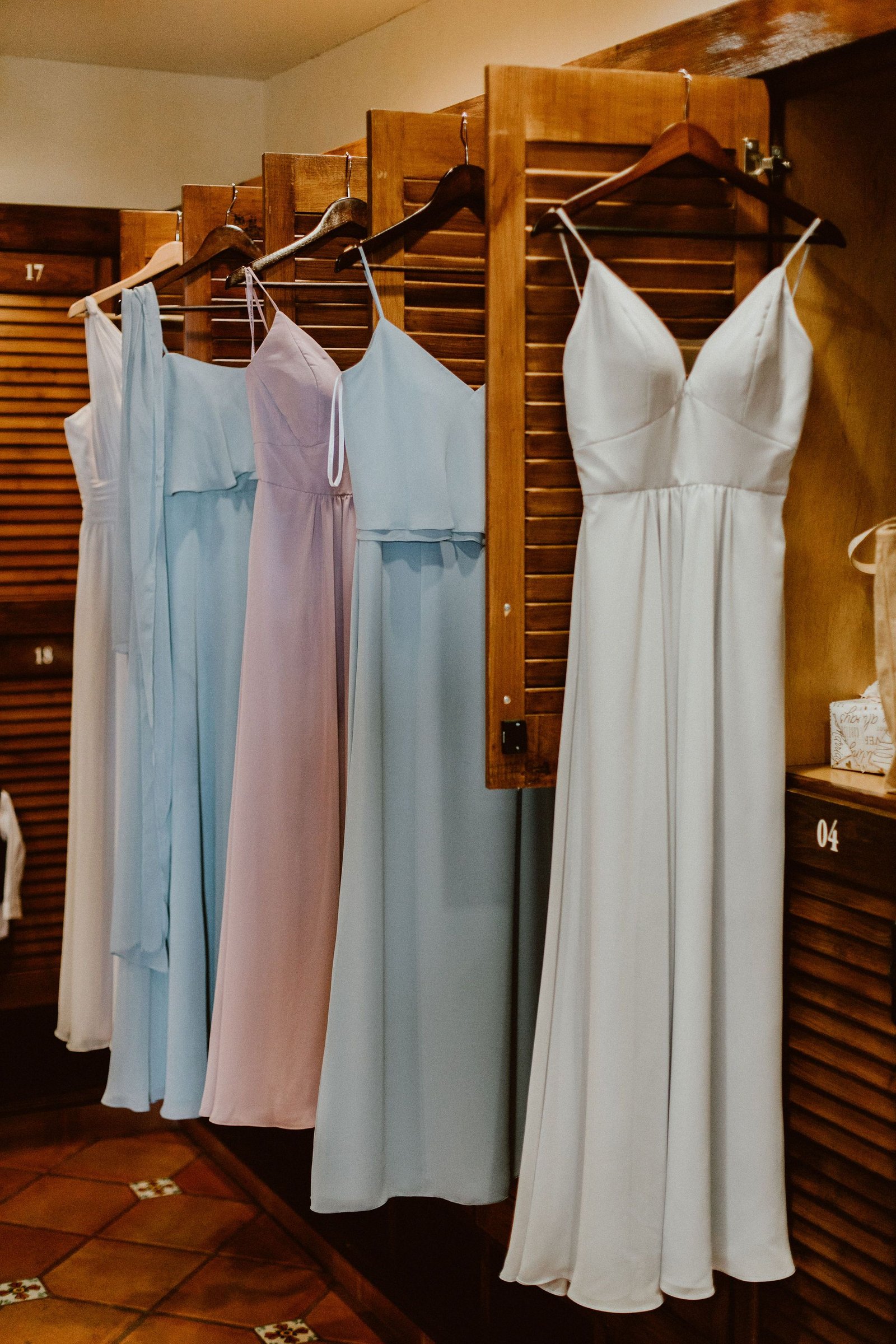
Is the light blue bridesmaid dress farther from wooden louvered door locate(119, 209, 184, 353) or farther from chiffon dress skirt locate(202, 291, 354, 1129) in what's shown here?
wooden louvered door locate(119, 209, 184, 353)

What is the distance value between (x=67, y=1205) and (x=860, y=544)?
7.94 ft

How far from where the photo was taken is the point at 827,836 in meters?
1.64

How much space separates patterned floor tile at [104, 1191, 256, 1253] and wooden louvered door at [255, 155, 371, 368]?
77.5 inches

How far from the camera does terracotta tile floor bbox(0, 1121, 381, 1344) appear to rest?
251cm

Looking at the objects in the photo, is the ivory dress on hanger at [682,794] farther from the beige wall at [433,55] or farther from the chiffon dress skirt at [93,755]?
the chiffon dress skirt at [93,755]

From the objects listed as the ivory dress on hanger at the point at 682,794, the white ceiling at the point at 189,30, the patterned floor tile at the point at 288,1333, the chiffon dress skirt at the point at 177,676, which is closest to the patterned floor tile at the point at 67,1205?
the patterned floor tile at the point at 288,1333

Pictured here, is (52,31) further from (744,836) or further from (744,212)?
(744,836)

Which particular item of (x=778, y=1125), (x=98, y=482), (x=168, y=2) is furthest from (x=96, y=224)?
(x=778, y=1125)

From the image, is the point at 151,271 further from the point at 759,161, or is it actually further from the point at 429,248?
the point at 759,161

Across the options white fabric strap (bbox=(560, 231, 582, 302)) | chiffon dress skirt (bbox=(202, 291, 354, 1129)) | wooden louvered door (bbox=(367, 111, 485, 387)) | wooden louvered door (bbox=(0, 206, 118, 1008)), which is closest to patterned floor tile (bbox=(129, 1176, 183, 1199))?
wooden louvered door (bbox=(0, 206, 118, 1008))

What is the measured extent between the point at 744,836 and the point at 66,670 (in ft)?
7.54

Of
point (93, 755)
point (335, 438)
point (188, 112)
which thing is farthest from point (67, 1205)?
point (188, 112)

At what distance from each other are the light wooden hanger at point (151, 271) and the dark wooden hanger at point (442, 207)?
0.70 metres

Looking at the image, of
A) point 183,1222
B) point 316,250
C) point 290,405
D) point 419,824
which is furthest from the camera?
point 183,1222
